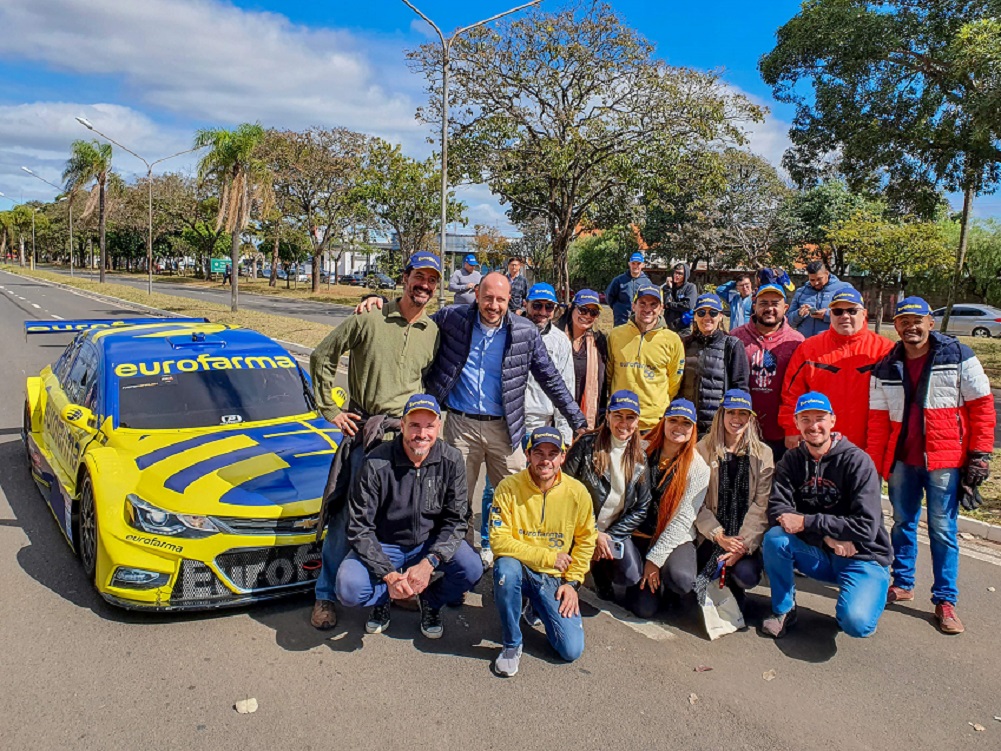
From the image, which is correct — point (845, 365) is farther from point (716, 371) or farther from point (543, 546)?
point (543, 546)

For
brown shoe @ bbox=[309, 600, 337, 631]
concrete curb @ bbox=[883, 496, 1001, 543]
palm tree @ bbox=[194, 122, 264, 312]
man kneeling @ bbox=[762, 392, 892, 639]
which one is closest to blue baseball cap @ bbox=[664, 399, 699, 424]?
man kneeling @ bbox=[762, 392, 892, 639]

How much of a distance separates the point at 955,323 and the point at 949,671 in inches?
1229

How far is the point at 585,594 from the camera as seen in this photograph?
15.2ft

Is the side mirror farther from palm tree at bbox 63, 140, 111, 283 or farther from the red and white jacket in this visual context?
palm tree at bbox 63, 140, 111, 283

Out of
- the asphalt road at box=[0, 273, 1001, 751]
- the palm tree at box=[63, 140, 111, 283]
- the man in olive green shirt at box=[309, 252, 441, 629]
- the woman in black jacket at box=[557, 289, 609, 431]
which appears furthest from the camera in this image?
the palm tree at box=[63, 140, 111, 283]

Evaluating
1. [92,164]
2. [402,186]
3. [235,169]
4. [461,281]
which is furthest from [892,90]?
[92,164]

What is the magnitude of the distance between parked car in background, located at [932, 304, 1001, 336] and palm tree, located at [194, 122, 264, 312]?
85.8 ft

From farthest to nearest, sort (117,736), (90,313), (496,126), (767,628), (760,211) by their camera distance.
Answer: (760,211), (90,313), (496,126), (767,628), (117,736)

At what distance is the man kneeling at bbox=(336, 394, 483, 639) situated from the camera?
3822 mm

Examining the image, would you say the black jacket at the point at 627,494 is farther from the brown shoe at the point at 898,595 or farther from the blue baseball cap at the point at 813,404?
the brown shoe at the point at 898,595

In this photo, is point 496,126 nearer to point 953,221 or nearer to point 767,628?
point 767,628

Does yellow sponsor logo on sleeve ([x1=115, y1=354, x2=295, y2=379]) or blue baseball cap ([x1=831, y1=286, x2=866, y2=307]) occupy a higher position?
blue baseball cap ([x1=831, y1=286, x2=866, y2=307])

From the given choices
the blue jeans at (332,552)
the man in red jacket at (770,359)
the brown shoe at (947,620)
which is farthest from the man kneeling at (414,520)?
the brown shoe at (947,620)

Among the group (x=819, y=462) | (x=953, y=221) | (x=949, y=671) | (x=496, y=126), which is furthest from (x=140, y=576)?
(x=953, y=221)
